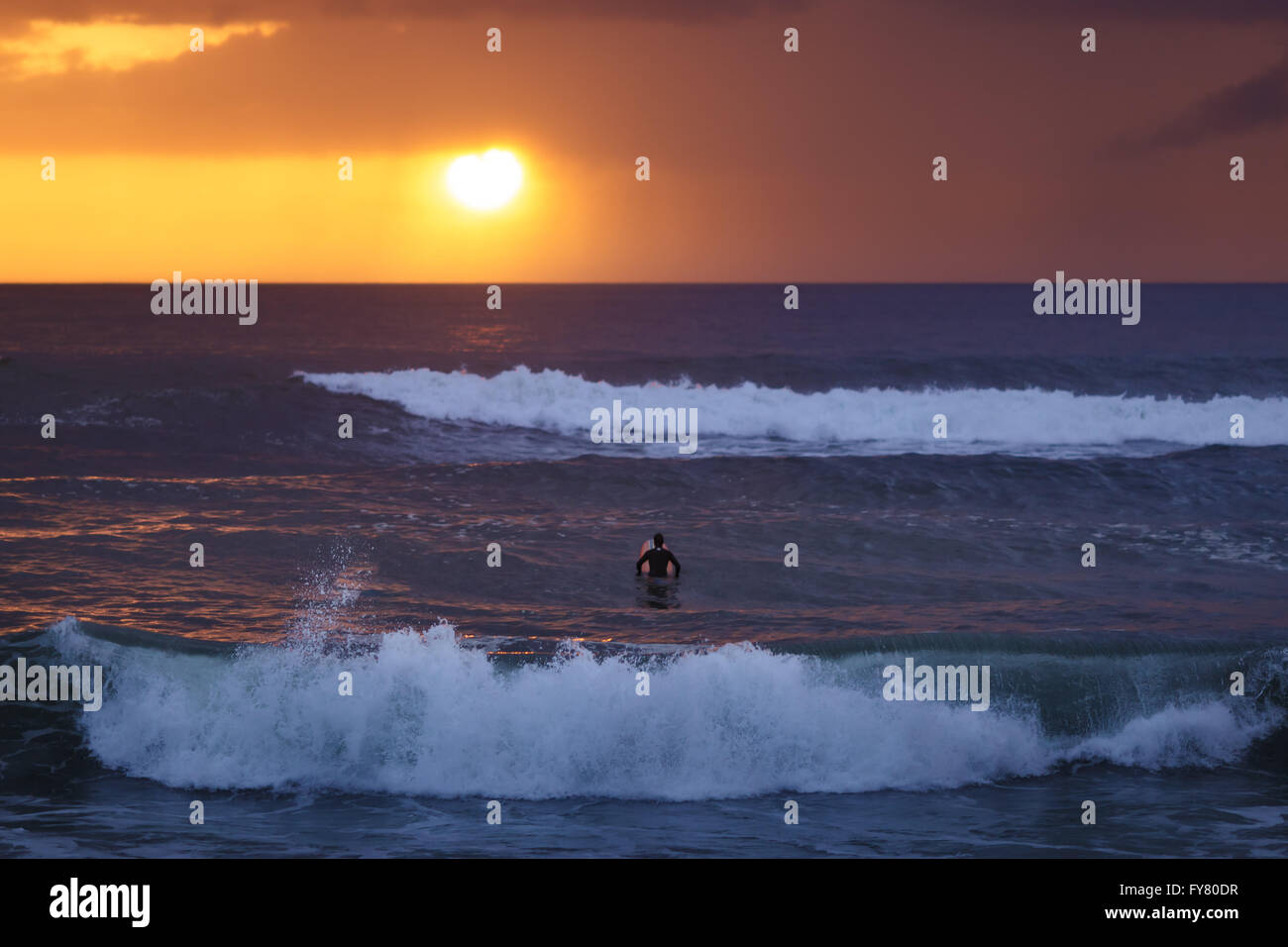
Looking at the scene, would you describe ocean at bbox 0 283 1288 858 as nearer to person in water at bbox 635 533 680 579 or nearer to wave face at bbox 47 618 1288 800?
wave face at bbox 47 618 1288 800

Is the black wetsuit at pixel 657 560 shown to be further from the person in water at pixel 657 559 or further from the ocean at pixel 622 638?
the ocean at pixel 622 638

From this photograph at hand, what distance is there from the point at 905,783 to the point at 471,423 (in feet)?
78.0

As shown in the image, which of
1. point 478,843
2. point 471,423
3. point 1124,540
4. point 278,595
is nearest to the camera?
point 478,843

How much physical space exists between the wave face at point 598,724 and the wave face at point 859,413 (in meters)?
17.2

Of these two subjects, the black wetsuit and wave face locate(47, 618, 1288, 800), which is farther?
the black wetsuit

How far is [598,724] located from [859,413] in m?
24.5

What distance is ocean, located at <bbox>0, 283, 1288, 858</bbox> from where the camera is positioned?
944 cm

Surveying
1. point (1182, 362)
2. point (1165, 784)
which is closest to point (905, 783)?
point (1165, 784)

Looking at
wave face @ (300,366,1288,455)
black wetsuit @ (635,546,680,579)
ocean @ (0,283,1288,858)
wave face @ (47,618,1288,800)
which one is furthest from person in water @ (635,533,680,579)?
wave face @ (300,366,1288,455)

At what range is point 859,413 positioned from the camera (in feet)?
110

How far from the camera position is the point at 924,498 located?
21.2 metres

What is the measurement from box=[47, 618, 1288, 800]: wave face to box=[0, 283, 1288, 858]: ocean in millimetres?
36
